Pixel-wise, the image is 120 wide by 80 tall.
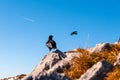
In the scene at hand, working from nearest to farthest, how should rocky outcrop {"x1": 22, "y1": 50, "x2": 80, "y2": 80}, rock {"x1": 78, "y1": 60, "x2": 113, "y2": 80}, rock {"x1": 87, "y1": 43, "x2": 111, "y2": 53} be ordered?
rock {"x1": 78, "y1": 60, "x2": 113, "y2": 80}, rocky outcrop {"x1": 22, "y1": 50, "x2": 80, "y2": 80}, rock {"x1": 87, "y1": 43, "x2": 111, "y2": 53}

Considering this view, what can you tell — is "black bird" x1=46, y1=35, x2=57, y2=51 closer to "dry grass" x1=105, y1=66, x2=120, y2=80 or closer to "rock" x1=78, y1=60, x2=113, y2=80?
"rock" x1=78, y1=60, x2=113, y2=80

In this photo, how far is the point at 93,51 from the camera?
109ft

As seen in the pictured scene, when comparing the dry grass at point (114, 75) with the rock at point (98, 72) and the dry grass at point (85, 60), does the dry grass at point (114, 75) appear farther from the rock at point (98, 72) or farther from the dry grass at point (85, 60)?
the dry grass at point (85, 60)

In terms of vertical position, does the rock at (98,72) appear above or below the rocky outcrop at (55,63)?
below

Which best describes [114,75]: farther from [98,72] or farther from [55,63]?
[55,63]

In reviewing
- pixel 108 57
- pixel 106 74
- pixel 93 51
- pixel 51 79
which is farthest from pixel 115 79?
pixel 93 51

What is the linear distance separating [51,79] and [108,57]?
34.1ft

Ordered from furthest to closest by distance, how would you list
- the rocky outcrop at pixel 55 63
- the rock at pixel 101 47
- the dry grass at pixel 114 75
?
the rock at pixel 101 47
the rocky outcrop at pixel 55 63
the dry grass at pixel 114 75

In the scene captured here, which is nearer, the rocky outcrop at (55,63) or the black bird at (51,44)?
the rocky outcrop at (55,63)

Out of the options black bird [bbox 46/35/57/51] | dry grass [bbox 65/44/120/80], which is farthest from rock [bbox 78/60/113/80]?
black bird [bbox 46/35/57/51]

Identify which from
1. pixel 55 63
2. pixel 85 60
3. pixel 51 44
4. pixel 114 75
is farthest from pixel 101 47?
pixel 114 75

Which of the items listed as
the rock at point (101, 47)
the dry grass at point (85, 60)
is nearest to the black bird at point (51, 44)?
the dry grass at point (85, 60)

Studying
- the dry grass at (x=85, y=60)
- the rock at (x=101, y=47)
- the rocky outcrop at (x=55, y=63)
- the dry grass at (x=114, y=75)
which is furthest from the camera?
the rock at (x=101, y=47)

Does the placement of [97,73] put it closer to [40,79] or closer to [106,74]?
[106,74]
